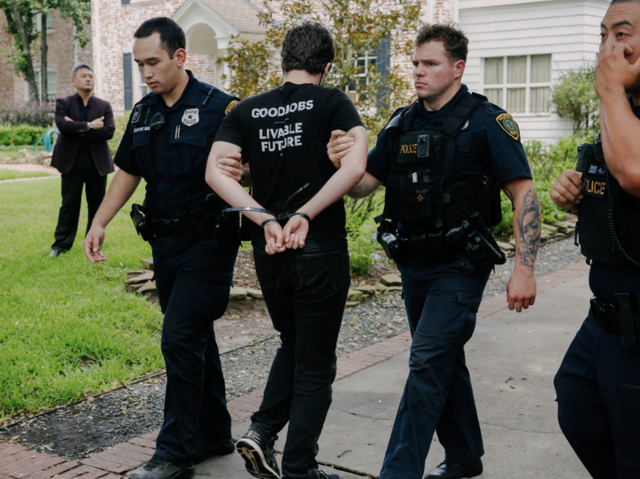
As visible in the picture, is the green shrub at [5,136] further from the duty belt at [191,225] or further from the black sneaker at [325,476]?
the black sneaker at [325,476]

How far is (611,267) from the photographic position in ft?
7.84

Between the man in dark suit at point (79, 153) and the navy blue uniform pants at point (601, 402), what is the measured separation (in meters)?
6.98

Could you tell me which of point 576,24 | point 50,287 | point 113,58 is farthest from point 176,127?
point 113,58

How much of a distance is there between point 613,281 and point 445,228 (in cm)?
103

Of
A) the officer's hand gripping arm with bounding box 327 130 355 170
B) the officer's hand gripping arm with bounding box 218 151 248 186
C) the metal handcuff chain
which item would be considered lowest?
the metal handcuff chain

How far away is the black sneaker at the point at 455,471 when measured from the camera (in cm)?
340

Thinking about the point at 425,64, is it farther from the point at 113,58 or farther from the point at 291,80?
the point at 113,58

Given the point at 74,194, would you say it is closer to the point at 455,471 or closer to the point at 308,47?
the point at 308,47

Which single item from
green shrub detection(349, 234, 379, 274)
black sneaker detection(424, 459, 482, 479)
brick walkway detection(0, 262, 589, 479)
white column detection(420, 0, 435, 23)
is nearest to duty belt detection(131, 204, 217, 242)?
brick walkway detection(0, 262, 589, 479)

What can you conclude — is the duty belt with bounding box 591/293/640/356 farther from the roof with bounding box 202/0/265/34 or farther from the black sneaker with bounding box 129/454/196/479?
the roof with bounding box 202/0/265/34

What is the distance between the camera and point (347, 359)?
5434 millimetres

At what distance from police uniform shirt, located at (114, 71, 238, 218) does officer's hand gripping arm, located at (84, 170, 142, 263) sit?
0.18 m

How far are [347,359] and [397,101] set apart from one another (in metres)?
4.74

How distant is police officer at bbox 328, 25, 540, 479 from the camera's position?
3105 mm
